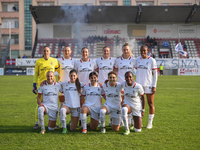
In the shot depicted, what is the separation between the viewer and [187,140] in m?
3.87

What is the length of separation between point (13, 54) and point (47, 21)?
10.1 meters

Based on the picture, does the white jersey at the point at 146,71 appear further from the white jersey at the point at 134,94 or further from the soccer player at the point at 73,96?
the soccer player at the point at 73,96

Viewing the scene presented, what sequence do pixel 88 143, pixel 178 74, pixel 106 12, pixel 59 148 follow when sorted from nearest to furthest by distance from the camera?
pixel 59 148, pixel 88 143, pixel 178 74, pixel 106 12

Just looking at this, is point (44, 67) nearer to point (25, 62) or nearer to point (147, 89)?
point (147, 89)

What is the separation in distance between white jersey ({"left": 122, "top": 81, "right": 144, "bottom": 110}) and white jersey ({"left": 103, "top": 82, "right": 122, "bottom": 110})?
14 cm

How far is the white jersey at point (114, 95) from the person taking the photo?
452 centimetres

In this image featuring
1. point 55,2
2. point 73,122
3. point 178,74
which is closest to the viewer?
point 73,122

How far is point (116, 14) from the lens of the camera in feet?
102

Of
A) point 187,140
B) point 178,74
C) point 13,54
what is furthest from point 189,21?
point 187,140

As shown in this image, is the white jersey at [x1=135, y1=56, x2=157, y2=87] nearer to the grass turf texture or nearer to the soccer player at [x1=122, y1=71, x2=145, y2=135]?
the soccer player at [x1=122, y1=71, x2=145, y2=135]

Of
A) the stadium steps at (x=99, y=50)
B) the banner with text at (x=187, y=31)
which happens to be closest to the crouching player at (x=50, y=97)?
the stadium steps at (x=99, y=50)

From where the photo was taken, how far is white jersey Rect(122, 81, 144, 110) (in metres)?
4.43

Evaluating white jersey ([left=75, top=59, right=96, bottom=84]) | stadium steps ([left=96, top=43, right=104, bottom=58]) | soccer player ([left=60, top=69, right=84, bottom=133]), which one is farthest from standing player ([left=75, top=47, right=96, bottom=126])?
stadium steps ([left=96, top=43, right=104, bottom=58])

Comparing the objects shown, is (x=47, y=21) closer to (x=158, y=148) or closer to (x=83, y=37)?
(x=83, y=37)
